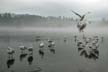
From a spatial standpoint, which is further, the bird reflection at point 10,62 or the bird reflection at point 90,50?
the bird reflection at point 90,50

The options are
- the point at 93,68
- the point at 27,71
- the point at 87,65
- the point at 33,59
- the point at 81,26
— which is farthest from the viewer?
the point at 81,26

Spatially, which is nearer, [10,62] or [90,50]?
[10,62]

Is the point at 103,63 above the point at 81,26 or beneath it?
beneath

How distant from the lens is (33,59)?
13680mm

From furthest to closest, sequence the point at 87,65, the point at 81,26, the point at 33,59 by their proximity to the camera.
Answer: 1. the point at 81,26
2. the point at 33,59
3. the point at 87,65

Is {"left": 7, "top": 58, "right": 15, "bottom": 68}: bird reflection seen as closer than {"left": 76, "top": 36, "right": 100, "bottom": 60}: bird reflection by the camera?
Yes

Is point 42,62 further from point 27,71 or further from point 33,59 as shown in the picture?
point 27,71

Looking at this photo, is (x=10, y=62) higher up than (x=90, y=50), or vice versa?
(x=90, y=50)

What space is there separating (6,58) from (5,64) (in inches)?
66.0

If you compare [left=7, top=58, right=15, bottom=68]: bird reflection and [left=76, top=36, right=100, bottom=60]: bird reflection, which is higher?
[left=76, top=36, right=100, bottom=60]: bird reflection

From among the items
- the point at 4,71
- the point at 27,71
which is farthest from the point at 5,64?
the point at 27,71

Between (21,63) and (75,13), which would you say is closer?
(21,63)

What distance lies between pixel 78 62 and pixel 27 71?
3.62 meters

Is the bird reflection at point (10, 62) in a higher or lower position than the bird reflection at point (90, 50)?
lower
